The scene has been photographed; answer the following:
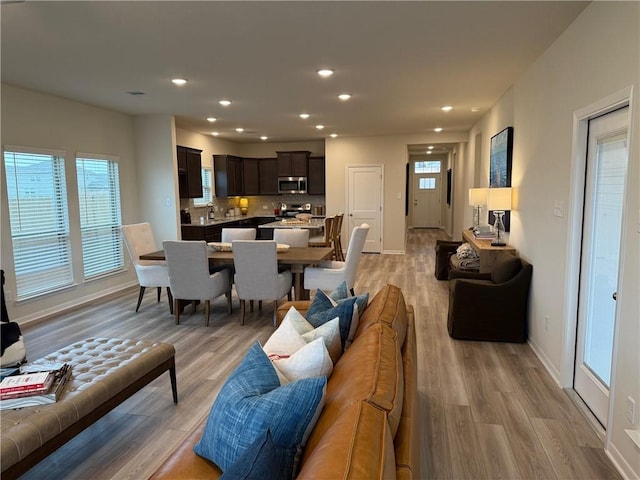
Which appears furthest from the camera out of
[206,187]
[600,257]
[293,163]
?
[293,163]

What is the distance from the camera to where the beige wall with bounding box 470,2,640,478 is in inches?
79.7

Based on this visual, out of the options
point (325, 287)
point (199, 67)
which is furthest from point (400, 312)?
point (199, 67)

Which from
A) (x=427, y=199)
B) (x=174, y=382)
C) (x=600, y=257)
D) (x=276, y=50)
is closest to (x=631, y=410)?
(x=600, y=257)

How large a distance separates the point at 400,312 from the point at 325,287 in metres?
2.43

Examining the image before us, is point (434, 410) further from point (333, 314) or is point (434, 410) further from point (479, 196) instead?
point (479, 196)

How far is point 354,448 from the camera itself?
955 millimetres

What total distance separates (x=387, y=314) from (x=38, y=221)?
4.53 meters

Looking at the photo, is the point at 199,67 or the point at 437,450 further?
the point at 199,67

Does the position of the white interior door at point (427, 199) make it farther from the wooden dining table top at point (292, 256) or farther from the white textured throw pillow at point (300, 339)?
the white textured throw pillow at point (300, 339)

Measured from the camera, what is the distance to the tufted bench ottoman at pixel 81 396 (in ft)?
5.65

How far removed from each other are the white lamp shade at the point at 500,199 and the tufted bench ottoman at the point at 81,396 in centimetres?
359

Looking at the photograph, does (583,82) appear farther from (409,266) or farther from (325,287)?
(409,266)

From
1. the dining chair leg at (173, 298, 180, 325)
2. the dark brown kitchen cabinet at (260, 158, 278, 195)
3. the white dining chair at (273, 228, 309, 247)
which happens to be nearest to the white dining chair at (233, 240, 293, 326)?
the dining chair leg at (173, 298, 180, 325)

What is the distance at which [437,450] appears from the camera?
2.27 metres
